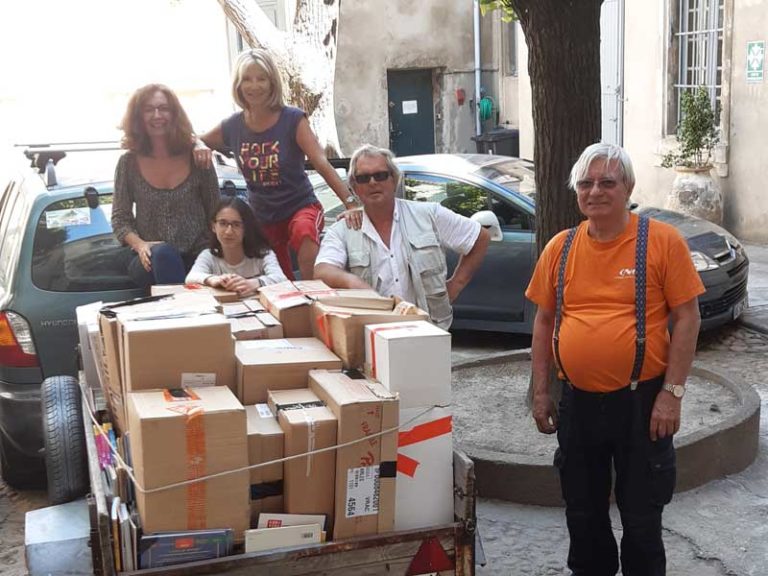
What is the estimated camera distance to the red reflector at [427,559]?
2891 mm

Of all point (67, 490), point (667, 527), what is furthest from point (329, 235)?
point (667, 527)

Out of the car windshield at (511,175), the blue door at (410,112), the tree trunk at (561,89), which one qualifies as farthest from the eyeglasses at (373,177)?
the blue door at (410,112)

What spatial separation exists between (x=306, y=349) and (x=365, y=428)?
1.97ft

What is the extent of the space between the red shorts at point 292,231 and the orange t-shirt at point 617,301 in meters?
1.78

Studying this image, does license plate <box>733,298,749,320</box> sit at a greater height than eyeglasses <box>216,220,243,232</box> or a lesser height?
lesser

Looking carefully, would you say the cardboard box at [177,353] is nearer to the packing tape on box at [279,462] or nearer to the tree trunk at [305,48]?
the packing tape on box at [279,462]

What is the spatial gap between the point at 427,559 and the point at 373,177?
6.00 ft

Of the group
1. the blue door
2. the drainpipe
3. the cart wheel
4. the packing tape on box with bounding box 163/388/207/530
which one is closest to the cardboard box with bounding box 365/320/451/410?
the packing tape on box with bounding box 163/388/207/530

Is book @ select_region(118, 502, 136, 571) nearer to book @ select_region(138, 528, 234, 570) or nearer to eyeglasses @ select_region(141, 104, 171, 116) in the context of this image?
book @ select_region(138, 528, 234, 570)

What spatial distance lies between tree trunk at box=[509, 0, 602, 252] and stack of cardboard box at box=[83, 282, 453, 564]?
2.33 metres

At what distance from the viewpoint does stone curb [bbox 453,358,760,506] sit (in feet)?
15.9

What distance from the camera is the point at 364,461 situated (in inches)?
112

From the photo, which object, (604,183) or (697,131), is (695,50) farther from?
(604,183)

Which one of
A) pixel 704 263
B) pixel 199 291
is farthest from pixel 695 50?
pixel 199 291
